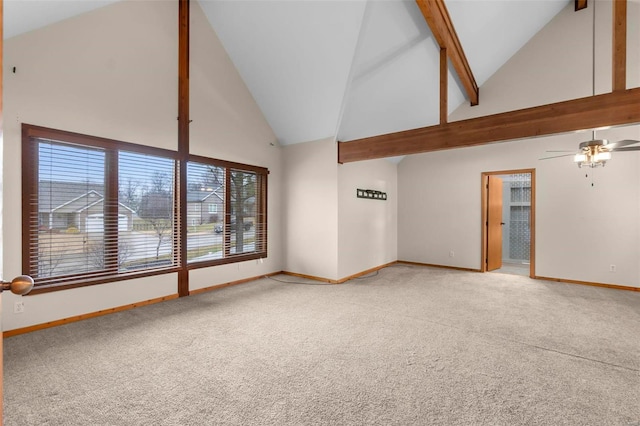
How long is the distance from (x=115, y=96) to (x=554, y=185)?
6.90 meters

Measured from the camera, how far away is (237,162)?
16.5 feet

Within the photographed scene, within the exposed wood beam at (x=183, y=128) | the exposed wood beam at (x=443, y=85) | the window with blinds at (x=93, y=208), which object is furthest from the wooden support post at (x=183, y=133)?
the exposed wood beam at (x=443, y=85)

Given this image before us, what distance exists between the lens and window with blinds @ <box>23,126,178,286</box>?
10.2 ft

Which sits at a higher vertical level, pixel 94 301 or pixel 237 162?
pixel 237 162

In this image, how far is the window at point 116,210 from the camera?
3125 millimetres

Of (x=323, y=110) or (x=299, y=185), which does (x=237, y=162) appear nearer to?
(x=299, y=185)

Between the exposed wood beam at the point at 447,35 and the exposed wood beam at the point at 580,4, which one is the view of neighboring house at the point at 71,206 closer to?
the exposed wood beam at the point at 447,35

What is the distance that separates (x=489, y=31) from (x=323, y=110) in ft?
9.85

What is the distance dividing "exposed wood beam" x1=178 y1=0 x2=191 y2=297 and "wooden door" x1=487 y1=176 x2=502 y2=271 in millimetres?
5632

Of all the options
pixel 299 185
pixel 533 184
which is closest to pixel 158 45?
pixel 299 185

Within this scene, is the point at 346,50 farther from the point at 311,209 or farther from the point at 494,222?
the point at 494,222

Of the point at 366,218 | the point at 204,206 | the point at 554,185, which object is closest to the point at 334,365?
the point at 204,206

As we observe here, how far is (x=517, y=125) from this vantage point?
3625mm

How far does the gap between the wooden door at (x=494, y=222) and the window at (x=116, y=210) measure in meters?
4.82
